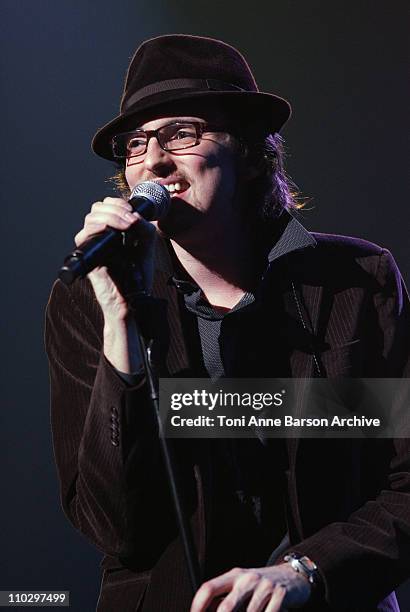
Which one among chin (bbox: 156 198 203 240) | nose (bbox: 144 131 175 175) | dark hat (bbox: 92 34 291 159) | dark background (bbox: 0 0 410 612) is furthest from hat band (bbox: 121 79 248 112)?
dark background (bbox: 0 0 410 612)

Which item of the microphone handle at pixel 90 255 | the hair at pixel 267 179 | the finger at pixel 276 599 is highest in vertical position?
the microphone handle at pixel 90 255

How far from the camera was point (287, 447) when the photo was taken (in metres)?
1.79

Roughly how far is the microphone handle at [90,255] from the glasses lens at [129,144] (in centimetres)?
59

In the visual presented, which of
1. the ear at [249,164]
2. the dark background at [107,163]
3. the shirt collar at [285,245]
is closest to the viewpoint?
the shirt collar at [285,245]

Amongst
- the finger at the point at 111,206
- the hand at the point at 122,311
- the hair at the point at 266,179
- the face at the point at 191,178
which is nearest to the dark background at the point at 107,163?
the hair at the point at 266,179

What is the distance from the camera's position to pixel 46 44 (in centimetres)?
261

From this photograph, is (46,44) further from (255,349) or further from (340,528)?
(340,528)

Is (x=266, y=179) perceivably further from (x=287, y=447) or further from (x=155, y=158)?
(x=287, y=447)

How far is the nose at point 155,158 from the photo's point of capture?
5.92ft

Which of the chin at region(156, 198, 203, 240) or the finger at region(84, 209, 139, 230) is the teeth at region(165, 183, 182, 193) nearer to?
the chin at region(156, 198, 203, 240)

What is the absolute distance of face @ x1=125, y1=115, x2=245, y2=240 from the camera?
1818 mm

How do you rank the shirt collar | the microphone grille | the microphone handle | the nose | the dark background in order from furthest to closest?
the dark background, the shirt collar, the nose, the microphone grille, the microphone handle

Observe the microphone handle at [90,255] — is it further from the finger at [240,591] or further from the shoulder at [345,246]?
the shoulder at [345,246]

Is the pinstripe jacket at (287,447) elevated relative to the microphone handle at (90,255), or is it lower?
lower
